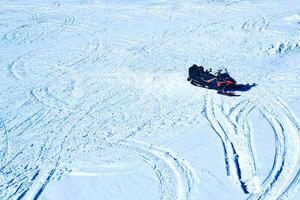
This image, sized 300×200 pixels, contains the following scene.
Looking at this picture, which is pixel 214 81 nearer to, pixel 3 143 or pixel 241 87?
pixel 241 87

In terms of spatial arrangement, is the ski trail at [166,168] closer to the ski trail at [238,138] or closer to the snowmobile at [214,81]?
the ski trail at [238,138]

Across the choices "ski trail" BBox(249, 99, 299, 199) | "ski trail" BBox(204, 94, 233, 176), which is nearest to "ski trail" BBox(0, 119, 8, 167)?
"ski trail" BBox(204, 94, 233, 176)

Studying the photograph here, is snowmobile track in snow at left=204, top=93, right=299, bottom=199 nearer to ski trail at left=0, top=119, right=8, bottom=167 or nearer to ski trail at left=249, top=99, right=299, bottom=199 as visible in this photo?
ski trail at left=249, top=99, right=299, bottom=199

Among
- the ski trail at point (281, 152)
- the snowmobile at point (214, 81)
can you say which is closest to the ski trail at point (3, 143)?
the snowmobile at point (214, 81)

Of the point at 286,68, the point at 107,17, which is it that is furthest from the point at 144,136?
the point at 107,17

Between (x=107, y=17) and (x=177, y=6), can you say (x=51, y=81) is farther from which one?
(x=177, y=6)

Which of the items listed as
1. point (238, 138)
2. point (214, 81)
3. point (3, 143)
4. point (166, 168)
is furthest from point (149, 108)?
point (3, 143)
